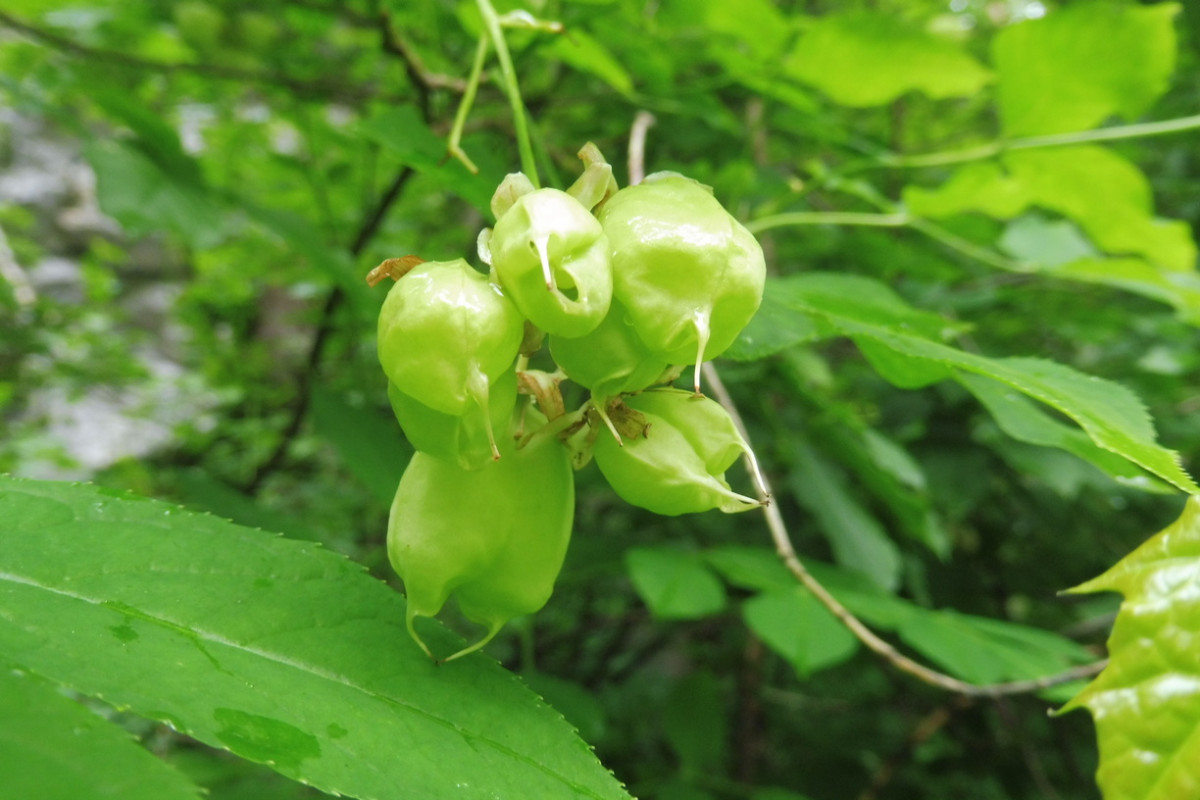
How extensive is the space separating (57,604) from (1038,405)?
80 cm

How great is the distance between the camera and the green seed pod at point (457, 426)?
14.8 inches

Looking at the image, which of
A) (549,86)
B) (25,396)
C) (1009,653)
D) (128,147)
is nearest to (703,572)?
(1009,653)

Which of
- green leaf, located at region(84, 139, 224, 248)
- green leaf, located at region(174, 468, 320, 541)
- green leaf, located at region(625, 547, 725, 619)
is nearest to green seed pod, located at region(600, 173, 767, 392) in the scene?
green leaf, located at region(625, 547, 725, 619)

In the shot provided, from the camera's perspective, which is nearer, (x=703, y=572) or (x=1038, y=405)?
(x=1038, y=405)

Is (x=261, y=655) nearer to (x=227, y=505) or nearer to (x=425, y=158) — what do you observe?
(x=425, y=158)

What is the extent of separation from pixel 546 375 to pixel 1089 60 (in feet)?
2.82

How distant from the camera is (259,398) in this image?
2.08 meters

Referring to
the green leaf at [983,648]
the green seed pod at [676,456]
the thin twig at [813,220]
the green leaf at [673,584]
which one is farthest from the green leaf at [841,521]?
the green seed pod at [676,456]

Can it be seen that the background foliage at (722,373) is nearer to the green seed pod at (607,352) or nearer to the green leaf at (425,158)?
the green leaf at (425,158)

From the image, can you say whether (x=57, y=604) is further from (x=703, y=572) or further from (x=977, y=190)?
(x=977, y=190)

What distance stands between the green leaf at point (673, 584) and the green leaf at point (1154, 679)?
0.59m

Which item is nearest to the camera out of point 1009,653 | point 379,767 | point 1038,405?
point 379,767

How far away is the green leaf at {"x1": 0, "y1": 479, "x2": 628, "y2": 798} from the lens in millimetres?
328

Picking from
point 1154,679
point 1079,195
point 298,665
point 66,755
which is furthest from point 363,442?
point 1079,195
